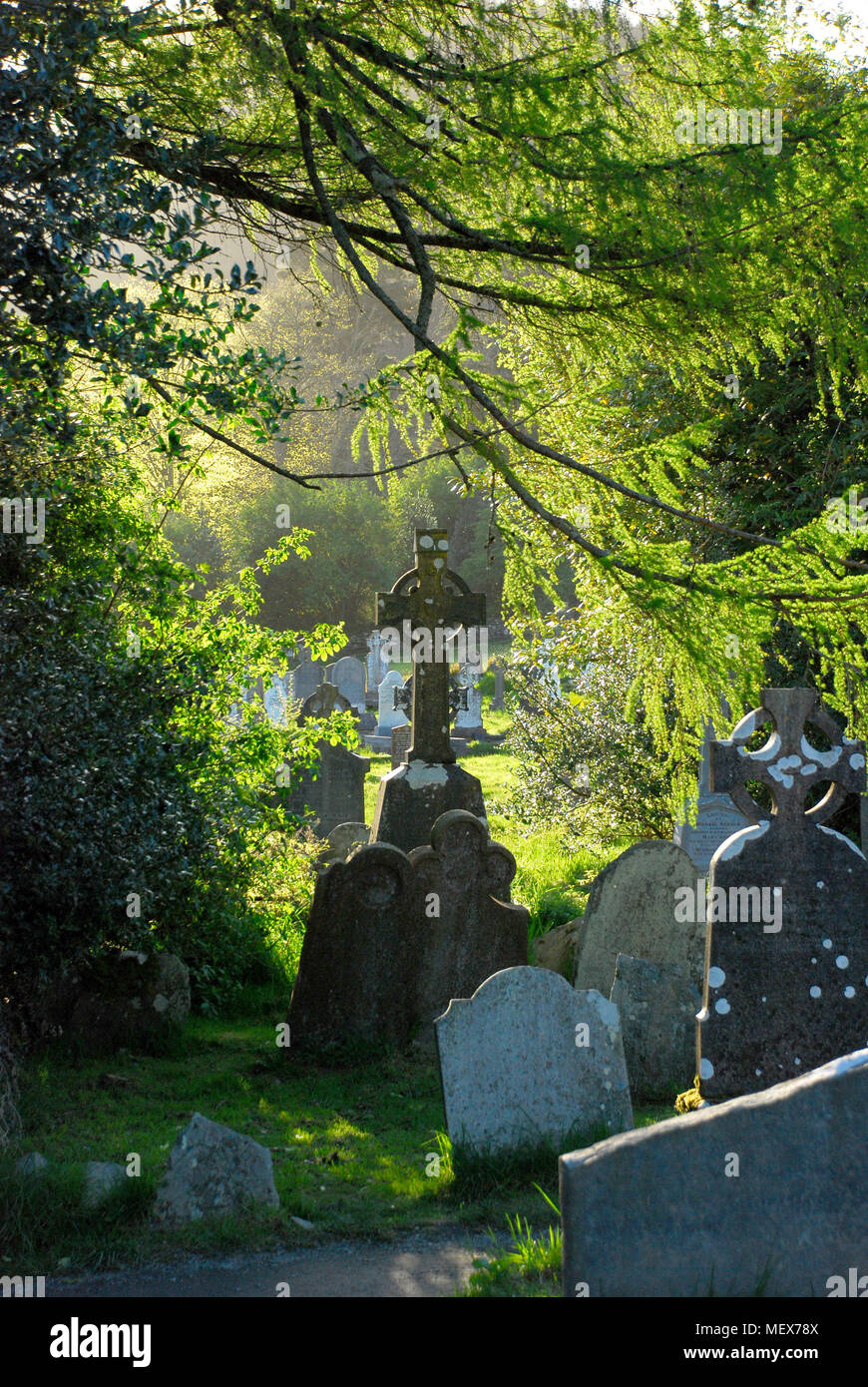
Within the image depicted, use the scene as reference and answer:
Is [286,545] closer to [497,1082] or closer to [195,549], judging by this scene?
[497,1082]

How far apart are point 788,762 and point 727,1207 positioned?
2.39m

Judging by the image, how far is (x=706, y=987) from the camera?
16.1 ft

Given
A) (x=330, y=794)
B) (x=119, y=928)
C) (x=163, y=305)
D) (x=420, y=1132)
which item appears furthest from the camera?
(x=330, y=794)

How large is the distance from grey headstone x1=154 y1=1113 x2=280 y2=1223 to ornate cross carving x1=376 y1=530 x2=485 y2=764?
4.62 metres

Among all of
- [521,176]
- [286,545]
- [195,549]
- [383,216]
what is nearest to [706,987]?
[521,176]

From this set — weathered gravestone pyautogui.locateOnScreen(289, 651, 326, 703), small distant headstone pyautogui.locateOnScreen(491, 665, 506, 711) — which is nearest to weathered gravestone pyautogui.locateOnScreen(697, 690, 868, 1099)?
small distant headstone pyautogui.locateOnScreen(491, 665, 506, 711)

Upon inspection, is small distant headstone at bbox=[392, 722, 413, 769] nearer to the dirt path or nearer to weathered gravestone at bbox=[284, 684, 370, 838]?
weathered gravestone at bbox=[284, 684, 370, 838]

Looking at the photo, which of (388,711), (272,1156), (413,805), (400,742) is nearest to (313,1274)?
(272,1156)

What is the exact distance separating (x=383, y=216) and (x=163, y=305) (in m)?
1.77

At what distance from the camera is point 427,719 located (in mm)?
8680

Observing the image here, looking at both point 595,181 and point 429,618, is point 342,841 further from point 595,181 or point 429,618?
point 595,181

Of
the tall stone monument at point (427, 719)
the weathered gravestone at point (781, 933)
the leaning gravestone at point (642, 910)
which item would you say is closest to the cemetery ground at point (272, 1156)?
the weathered gravestone at point (781, 933)

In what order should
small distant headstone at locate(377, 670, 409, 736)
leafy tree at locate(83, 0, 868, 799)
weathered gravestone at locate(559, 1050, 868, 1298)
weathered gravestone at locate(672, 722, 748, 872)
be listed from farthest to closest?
small distant headstone at locate(377, 670, 409, 736) → weathered gravestone at locate(672, 722, 748, 872) → leafy tree at locate(83, 0, 868, 799) → weathered gravestone at locate(559, 1050, 868, 1298)

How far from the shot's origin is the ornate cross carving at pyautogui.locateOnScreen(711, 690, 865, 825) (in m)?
4.93
